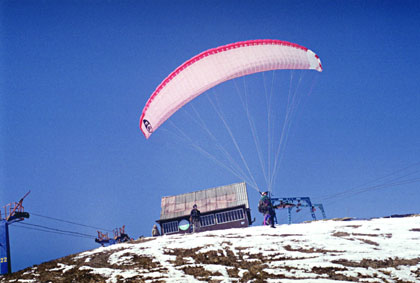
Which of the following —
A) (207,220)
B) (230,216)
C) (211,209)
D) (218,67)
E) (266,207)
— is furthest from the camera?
(211,209)

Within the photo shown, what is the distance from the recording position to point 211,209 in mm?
36094

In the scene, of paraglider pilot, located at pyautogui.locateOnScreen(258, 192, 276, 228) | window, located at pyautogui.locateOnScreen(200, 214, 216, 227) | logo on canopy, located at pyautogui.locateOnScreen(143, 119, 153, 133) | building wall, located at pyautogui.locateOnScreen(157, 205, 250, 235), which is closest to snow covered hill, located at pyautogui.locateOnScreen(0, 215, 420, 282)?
paraglider pilot, located at pyautogui.locateOnScreen(258, 192, 276, 228)

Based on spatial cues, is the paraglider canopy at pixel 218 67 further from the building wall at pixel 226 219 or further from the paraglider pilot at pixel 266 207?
the building wall at pixel 226 219

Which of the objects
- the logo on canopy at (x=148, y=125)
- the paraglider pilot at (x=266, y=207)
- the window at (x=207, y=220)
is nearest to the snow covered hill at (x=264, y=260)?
the paraglider pilot at (x=266, y=207)

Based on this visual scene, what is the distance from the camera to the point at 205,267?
1080 centimetres

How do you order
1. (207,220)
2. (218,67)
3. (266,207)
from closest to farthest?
(218,67) → (266,207) → (207,220)

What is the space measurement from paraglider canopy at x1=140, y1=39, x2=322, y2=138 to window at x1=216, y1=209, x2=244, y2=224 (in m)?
18.7

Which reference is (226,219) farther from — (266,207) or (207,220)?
(266,207)

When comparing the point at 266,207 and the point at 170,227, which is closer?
the point at 266,207

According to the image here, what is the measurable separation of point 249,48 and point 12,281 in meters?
15.1

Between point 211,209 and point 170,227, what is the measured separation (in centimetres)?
532

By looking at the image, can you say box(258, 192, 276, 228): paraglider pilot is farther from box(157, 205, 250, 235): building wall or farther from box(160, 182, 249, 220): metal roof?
box(160, 182, 249, 220): metal roof

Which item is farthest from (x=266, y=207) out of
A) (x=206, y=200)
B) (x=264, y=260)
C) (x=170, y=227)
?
(x=170, y=227)

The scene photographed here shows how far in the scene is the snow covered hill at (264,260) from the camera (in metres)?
9.38
